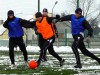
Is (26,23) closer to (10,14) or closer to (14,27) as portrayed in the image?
(14,27)

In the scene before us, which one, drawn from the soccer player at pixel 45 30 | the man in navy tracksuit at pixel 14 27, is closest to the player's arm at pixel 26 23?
the man in navy tracksuit at pixel 14 27

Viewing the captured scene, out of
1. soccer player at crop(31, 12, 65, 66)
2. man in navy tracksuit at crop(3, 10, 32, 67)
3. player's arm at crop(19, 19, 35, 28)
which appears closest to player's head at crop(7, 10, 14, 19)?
man in navy tracksuit at crop(3, 10, 32, 67)

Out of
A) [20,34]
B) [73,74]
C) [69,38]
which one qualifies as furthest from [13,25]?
[69,38]

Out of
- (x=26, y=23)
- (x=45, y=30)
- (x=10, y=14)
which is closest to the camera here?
(x=45, y=30)

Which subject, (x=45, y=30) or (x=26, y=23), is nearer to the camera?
(x=45, y=30)

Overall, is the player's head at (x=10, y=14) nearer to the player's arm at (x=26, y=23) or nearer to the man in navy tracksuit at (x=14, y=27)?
the man in navy tracksuit at (x=14, y=27)

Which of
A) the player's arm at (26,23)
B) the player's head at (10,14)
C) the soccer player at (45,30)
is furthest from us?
the player's arm at (26,23)

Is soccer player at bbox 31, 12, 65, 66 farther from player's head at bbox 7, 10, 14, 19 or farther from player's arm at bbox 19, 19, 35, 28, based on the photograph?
player's head at bbox 7, 10, 14, 19

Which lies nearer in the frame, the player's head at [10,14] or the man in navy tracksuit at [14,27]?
the player's head at [10,14]

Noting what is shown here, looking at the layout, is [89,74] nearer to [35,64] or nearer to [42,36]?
[35,64]

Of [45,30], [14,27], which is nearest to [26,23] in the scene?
[14,27]

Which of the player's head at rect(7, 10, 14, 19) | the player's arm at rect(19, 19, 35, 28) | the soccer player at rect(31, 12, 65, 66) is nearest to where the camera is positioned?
the soccer player at rect(31, 12, 65, 66)

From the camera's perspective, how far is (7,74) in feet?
30.0

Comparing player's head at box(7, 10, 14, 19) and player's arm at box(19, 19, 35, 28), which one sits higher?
player's head at box(7, 10, 14, 19)
